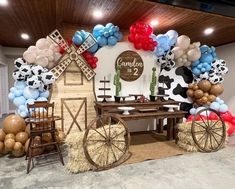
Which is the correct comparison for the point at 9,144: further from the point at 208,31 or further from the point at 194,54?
the point at 208,31

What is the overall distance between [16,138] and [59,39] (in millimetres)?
1948

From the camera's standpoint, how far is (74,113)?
4125 millimetres

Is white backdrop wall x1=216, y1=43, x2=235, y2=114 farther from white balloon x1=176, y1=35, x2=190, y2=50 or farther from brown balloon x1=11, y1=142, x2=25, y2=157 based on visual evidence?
brown balloon x1=11, y1=142, x2=25, y2=157

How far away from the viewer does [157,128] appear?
16.4 feet

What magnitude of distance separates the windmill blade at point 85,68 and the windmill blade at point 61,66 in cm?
21

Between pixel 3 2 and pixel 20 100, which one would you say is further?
pixel 20 100

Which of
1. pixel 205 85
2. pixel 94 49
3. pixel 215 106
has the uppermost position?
pixel 94 49

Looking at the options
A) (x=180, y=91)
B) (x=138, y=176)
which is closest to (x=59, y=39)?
(x=138, y=176)

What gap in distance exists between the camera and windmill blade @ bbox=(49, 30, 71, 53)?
3.67 metres

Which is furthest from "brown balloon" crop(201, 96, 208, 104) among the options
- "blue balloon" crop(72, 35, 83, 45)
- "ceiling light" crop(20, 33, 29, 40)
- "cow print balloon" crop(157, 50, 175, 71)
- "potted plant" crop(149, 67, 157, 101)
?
"ceiling light" crop(20, 33, 29, 40)

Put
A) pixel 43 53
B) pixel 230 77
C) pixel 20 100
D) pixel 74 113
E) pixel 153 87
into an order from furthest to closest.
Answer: pixel 230 77 → pixel 153 87 → pixel 74 113 → pixel 43 53 → pixel 20 100

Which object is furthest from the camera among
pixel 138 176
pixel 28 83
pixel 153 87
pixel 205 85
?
pixel 205 85

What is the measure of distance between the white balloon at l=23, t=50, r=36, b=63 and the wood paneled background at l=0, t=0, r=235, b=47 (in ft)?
2.68

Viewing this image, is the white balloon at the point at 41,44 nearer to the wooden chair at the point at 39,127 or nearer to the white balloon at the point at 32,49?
the white balloon at the point at 32,49
